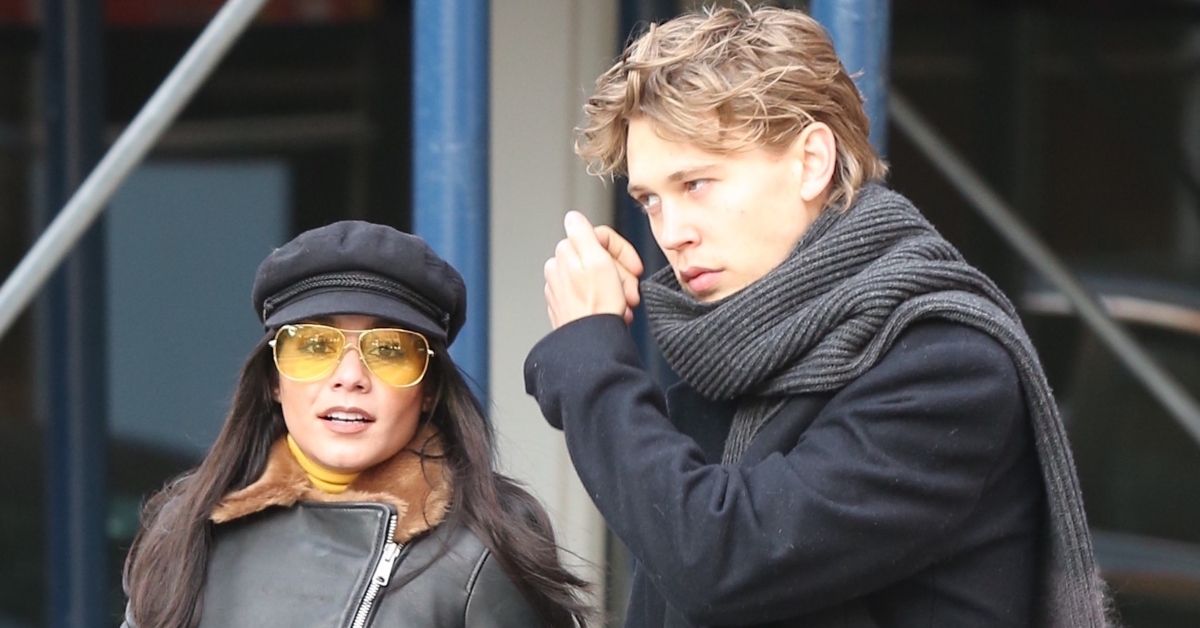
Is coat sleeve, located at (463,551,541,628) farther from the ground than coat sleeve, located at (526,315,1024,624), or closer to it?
closer to it

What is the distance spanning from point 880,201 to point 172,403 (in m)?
4.40

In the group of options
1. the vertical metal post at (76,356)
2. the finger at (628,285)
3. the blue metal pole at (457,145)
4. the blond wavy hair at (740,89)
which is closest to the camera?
the blond wavy hair at (740,89)

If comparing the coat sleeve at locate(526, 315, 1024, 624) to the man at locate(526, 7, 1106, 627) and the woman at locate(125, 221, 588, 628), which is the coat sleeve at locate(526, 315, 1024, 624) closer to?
the man at locate(526, 7, 1106, 627)

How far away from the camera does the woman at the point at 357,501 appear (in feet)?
5.60

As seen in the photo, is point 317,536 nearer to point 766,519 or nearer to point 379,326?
point 379,326

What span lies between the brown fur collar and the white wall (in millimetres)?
2141

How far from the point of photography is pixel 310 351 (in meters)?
A: 1.73

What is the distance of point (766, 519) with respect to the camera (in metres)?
1.36

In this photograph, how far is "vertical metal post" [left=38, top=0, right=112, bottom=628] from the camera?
459cm

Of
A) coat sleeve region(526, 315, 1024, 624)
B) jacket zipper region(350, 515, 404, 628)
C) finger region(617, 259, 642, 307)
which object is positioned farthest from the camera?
jacket zipper region(350, 515, 404, 628)

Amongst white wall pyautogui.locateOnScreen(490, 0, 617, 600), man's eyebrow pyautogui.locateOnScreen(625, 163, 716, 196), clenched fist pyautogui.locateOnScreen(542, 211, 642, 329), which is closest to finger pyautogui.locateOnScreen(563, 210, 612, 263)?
clenched fist pyautogui.locateOnScreen(542, 211, 642, 329)

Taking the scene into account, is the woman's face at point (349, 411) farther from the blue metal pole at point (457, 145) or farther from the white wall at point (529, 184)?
the white wall at point (529, 184)

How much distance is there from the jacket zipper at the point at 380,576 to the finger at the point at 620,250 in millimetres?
365

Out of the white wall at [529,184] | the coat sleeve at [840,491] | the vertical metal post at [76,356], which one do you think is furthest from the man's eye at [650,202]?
the vertical metal post at [76,356]
